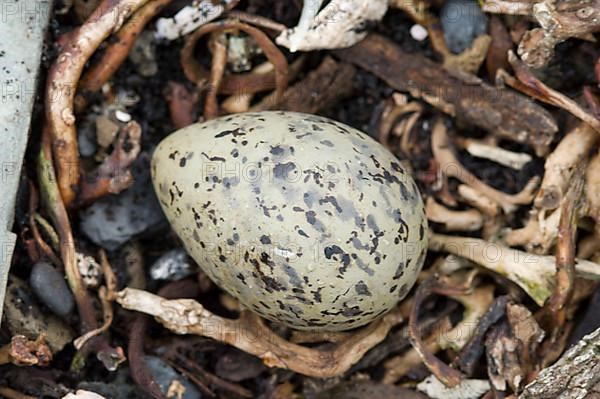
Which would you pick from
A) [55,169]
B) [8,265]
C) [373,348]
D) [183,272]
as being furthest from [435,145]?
[8,265]

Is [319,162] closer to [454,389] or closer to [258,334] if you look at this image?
[258,334]

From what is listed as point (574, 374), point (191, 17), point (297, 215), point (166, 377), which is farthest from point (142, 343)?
point (574, 374)

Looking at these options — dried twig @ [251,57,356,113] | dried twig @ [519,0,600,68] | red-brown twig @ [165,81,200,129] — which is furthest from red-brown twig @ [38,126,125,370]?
dried twig @ [519,0,600,68]

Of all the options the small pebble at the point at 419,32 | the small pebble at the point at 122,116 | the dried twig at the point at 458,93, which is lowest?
the dried twig at the point at 458,93

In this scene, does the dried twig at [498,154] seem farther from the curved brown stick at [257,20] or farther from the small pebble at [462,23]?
the curved brown stick at [257,20]

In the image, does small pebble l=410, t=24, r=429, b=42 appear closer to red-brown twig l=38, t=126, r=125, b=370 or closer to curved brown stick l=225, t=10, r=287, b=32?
curved brown stick l=225, t=10, r=287, b=32

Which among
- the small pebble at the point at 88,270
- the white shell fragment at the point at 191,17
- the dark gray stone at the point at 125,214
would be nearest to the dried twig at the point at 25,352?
the small pebble at the point at 88,270
